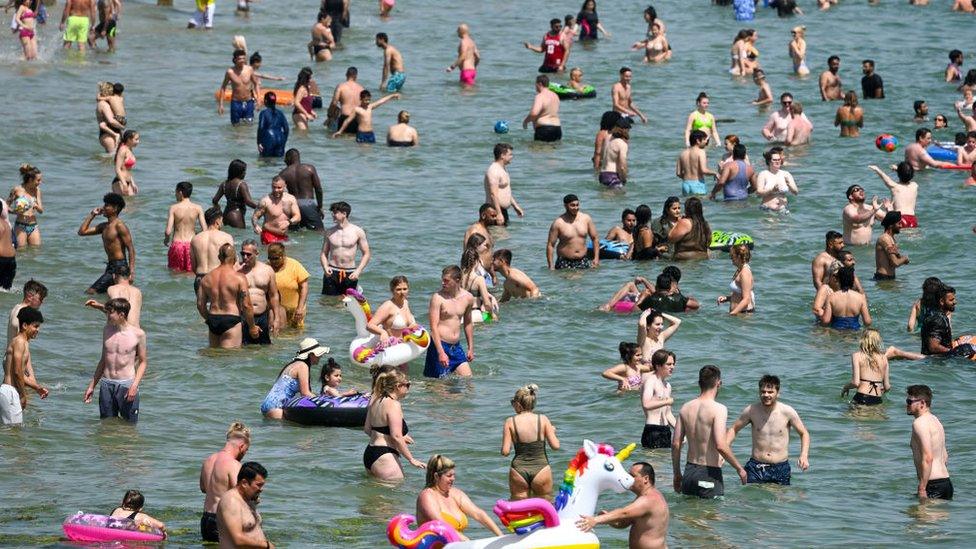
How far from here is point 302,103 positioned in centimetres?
3039

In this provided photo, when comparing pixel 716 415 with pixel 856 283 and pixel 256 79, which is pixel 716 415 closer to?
pixel 856 283

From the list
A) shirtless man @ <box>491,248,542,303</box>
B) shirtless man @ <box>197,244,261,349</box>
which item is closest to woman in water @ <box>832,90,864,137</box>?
shirtless man @ <box>491,248,542,303</box>

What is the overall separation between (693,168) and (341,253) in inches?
305

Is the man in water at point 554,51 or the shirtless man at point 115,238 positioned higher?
the man in water at point 554,51

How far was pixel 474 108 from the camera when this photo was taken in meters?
33.2

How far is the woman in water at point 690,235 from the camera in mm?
21734

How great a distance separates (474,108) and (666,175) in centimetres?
652

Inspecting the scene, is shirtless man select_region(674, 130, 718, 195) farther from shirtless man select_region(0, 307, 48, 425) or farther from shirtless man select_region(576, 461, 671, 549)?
shirtless man select_region(576, 461, 671, 549)

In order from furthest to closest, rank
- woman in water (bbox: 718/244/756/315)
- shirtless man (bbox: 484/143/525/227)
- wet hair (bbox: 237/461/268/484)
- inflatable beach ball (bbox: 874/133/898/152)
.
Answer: inflatable beach ball (bbox: 874/133/898/152) < shirtless man (bbox: 484/143/525/227) < woman in water (bbox: 718/244/756/315) < wet hair (bbox: 237/461/268/484)

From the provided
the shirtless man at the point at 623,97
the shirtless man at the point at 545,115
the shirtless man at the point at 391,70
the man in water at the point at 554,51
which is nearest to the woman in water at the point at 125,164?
the shirtless man at the point at 545,115

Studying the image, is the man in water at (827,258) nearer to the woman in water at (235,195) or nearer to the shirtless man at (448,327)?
the shirtless man at (448,327)

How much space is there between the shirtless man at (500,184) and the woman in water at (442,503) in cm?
1167

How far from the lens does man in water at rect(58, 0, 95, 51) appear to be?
114ft

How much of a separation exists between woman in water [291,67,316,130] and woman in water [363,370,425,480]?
16.6 m
